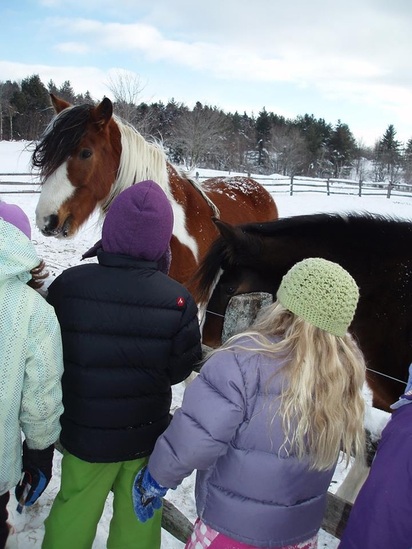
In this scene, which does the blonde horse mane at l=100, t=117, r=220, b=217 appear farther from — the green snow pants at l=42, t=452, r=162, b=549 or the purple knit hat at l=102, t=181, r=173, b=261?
the green snow pants at l=42, t=452, r=162, b=549

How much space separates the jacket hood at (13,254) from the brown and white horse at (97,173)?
1.75m

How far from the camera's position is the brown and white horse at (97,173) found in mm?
3197

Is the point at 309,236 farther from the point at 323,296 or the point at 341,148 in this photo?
the point at 341,148

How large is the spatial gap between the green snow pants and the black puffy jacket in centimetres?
9

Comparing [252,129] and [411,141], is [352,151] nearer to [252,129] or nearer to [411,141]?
[411,141]

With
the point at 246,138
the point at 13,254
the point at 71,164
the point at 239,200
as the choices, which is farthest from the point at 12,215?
the point at 246,138

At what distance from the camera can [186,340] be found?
179cm

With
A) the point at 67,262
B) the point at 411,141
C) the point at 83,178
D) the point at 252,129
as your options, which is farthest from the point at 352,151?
the point at 83,178

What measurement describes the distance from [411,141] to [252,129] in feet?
78.9

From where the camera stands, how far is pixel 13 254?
148cm

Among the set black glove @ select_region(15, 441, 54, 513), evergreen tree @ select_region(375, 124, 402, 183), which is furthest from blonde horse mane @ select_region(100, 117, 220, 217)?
evergreen tree @ select_region(375, 124, 402, 183)

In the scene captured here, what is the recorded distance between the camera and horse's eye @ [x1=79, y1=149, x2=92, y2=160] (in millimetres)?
3246

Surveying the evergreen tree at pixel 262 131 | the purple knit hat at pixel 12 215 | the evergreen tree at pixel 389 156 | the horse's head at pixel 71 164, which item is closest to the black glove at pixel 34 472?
the purple knit hat at pixel 12 215

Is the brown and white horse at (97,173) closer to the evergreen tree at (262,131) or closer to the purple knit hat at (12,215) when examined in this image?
the purple knit hat at (12,215)
